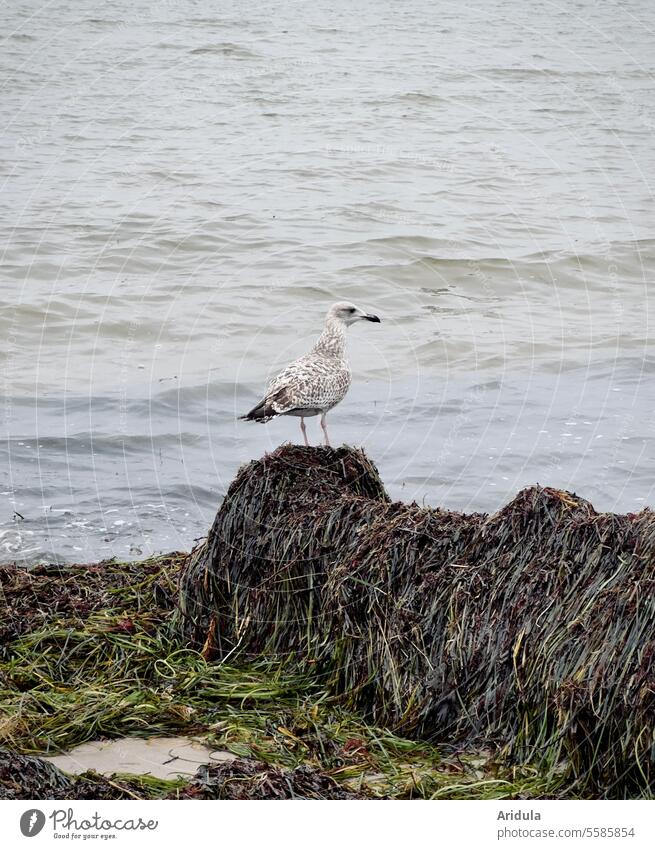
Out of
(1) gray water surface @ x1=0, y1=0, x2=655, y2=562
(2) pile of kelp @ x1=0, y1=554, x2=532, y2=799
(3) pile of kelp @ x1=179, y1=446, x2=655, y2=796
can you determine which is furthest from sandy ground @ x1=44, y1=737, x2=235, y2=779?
(1) gray water surface @ x1=0, y1=0, x2=655, y2=562

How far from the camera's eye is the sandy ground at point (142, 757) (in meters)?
5.60

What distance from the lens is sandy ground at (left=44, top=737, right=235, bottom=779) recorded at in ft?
18.4

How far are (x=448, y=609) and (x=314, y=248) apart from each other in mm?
12455

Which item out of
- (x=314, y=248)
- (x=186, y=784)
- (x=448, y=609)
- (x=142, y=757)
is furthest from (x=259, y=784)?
(x=314, y=248)

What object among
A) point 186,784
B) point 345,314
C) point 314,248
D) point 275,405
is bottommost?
point 314,248

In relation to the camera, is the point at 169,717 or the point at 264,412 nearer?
the point at 169,717

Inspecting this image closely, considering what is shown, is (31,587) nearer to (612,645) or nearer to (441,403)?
(612,645)

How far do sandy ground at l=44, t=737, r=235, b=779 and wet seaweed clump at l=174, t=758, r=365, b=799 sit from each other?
208 millimetres

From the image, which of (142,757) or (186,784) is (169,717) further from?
(186,784)

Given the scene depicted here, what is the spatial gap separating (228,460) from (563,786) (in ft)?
22.2

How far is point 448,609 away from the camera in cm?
620

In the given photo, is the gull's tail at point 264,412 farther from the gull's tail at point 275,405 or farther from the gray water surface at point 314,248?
the gray water surface at point 314,248

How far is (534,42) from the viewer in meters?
31.2

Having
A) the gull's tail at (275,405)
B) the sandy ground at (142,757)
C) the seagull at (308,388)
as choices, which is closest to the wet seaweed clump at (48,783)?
the sandy ground at (142,757)
